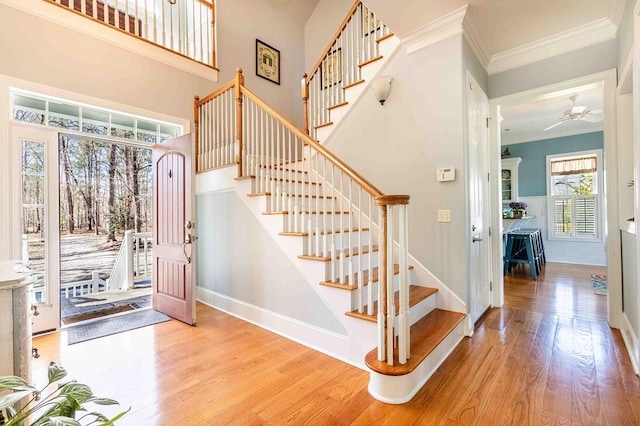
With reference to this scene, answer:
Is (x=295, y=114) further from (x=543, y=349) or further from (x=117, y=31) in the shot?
(x=543, y=349)

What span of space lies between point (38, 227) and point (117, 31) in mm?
2265

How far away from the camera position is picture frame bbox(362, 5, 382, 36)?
3.49 meters

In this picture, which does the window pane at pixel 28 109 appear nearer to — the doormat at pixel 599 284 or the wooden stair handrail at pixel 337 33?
the wooden stair handrail at pixel 337 33

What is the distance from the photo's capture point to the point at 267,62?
495 cm

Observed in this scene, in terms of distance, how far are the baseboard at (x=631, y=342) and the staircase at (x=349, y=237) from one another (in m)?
1.11

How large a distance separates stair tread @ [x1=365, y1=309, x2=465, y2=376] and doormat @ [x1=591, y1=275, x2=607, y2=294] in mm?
2753

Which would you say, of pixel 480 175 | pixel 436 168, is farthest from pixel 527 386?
pixel 480 175

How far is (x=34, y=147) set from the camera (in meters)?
2.88

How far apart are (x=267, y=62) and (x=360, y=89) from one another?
2323 mm

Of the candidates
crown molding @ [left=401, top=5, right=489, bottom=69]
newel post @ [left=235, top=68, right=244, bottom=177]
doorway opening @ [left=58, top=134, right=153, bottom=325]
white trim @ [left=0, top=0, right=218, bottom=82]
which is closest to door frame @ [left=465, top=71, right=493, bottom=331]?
crown molding @ [left=401, top=5, right=489, bottom=69]

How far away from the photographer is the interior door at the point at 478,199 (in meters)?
2.84

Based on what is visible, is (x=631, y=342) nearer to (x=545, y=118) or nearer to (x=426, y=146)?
(x=426, y=146)

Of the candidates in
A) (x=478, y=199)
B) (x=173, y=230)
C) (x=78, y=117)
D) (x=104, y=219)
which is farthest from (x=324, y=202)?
(x=104, y=219)

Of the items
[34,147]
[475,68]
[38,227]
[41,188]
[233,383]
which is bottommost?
[233,383]
